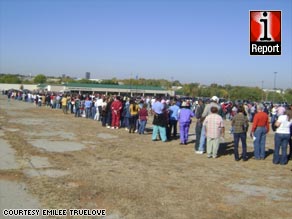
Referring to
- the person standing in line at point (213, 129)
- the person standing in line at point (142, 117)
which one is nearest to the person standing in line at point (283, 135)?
the person standing in line at point (213, 129)

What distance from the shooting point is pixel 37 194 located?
7168 mm

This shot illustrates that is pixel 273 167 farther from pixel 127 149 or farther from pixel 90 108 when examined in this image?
pixel 90 108

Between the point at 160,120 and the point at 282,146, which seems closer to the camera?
the point at 282,146

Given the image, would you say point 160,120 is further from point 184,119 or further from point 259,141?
point 259,141

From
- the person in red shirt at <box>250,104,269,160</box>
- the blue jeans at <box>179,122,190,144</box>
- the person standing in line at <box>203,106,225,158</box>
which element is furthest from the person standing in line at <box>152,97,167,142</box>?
the person in red shirt at <box>250,104,269,160</box>

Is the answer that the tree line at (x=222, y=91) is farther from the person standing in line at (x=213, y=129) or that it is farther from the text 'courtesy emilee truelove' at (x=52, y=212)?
the text 'courtesy emilee truelove' at (x=52, y=212)

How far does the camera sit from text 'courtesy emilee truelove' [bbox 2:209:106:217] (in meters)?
6.10

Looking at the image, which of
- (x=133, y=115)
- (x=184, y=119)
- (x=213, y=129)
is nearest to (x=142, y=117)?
(x=133, y=115)

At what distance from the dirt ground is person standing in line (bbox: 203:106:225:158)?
1.18 ft

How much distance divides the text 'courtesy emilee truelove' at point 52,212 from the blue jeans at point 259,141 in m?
7.07

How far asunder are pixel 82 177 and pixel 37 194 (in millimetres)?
1681

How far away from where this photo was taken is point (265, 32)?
12.5m

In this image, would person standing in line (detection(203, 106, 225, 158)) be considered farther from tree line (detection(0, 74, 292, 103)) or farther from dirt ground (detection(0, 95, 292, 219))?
tree line (detection(0, 74, 292, 103))

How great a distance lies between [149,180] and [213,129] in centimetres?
378
